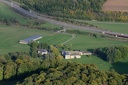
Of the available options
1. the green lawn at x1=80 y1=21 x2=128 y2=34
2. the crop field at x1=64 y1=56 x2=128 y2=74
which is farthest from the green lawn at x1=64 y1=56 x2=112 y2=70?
the green lawn at x1=80 y1=21 x2=128 y2=34

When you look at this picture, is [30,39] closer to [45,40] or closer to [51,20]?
[45,40]

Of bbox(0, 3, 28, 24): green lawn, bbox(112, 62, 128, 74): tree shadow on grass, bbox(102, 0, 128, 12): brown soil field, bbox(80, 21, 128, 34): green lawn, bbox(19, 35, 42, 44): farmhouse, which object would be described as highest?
bbox(102, 0, 128, 12): brown soil field

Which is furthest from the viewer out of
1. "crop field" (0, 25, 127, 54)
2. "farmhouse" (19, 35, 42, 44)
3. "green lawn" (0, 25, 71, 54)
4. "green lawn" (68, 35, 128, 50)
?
"farmhouse" (19, 35, 42, 44)

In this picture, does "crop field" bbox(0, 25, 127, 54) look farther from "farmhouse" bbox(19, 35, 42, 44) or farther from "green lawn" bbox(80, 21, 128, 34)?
"green lawn" bbox(80, 21, 128, 34)

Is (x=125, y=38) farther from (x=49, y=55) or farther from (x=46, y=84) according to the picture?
(x=46, y=84)

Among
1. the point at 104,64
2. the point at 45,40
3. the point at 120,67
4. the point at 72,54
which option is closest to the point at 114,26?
the point at 45,40

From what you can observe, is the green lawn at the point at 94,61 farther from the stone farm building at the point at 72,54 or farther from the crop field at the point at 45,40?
the crop field at the point at 45,40
